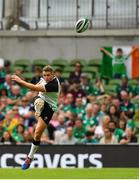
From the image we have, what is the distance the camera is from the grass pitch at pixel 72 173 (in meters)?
16.5

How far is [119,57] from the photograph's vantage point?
84.1 feet

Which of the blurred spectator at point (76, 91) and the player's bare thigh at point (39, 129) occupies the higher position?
the blurred spectator at point (76, 91)

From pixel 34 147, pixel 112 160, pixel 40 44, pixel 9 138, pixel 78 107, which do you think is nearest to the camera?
pixel 34 147

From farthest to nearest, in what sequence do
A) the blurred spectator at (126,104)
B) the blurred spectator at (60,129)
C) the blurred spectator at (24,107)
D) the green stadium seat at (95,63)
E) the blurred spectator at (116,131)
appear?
the green stadium seat at (95,63), the blurred spectator at (24,107), the blurred spectator at (126,104), the blurred spectator at (60,129), the blurred spectator at (116,131)

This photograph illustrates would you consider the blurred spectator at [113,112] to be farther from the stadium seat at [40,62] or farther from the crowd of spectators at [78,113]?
the stadium seat at [40,62]

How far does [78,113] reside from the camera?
22484 millimetres

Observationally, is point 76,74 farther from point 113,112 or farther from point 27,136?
point 27,136

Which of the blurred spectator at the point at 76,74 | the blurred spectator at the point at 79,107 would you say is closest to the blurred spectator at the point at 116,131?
the blurred spectator at the point at 79,107

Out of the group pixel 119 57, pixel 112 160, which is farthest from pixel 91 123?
pixel 119 57

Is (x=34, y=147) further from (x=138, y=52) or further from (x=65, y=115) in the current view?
(x=138, y=52)

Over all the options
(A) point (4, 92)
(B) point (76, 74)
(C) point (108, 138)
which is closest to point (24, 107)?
(A) point (4, 92)

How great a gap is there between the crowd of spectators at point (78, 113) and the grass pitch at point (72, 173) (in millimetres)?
2311

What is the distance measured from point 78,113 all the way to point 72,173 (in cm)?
518

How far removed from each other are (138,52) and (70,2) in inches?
120
